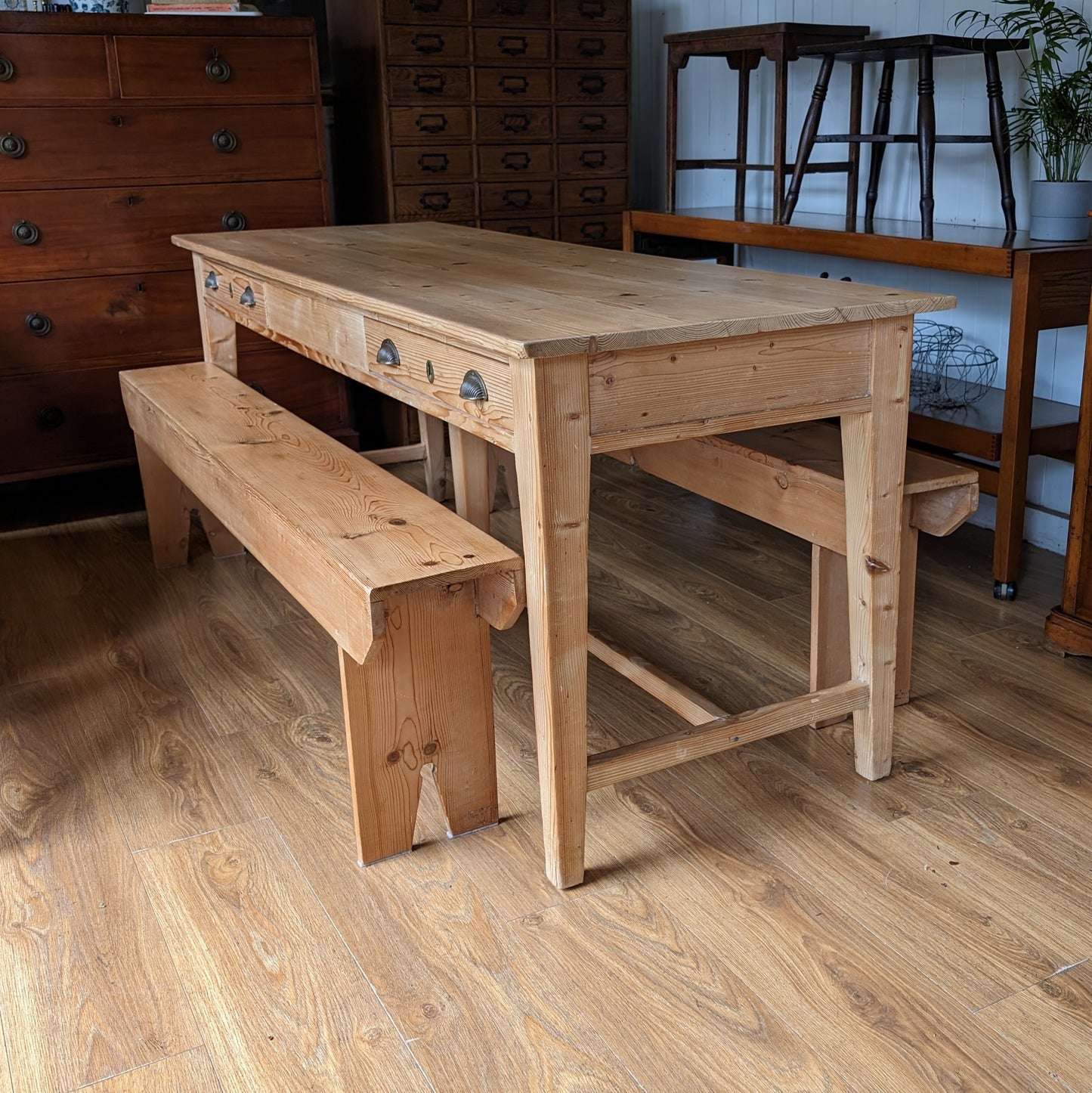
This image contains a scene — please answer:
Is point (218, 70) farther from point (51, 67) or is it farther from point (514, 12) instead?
point (514, 12)

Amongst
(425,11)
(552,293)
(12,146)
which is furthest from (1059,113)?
(12,146)

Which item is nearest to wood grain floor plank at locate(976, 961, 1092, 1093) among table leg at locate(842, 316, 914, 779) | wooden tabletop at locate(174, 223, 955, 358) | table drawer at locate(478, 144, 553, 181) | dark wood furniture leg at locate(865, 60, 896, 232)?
table leg at locate(842, 316, 914, 779)

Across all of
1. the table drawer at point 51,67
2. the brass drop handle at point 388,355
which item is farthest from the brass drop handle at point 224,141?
the brass drop handle at point 388,355

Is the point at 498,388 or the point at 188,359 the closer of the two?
the point at 498,388

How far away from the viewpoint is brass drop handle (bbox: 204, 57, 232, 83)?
332cm

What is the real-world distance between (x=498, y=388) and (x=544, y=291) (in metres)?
0.34

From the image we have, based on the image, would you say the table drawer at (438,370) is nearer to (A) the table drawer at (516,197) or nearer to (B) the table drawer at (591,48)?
(A) the table drawer at (516,197)

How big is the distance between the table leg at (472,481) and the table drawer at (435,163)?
1.43 metres

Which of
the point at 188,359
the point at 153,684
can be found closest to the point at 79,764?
the point at 153,684

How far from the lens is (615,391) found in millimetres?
1505

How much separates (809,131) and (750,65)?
0.55 metres

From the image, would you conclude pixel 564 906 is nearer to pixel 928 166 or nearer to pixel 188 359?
pixel 928 166

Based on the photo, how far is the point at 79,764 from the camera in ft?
6.76

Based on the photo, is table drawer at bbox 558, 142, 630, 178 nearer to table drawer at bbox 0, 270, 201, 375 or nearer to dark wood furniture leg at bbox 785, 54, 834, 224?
dark wood furniture leg at bbox 785, 54, 834, 224
